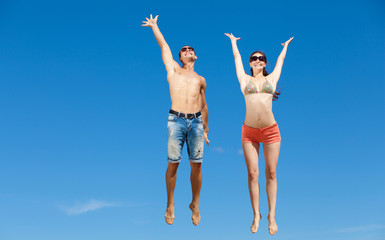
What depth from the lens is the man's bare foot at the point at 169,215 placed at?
12.5m

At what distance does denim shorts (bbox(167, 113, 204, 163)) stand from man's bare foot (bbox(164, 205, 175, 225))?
1.34 metres

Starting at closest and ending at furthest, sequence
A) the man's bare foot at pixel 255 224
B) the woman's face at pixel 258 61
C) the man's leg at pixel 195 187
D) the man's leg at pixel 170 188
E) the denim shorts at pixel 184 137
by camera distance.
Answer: the man's bare foot at pixel 255 224 → the denim shorts at pixel 184 137 → the man's leg at pixel 170 188 → the man's leg at pixel 195 187 → the woman's face at pixel 258 61

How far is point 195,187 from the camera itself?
1279 cm

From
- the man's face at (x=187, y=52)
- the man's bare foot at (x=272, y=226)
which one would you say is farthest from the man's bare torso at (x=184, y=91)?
the man's bare foot at (x=272, y=226)

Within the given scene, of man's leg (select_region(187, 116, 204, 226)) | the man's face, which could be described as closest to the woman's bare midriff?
man's leg (select_region(187, 116, 204, 226))

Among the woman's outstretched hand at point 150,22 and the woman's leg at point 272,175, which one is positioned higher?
the woman's outstretched hand at point 150,22

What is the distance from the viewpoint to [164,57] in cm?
1299

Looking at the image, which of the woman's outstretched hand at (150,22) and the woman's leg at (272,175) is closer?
the woman's leg at (272,175)

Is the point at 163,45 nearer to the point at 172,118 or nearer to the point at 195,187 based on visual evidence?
the point at 172,118

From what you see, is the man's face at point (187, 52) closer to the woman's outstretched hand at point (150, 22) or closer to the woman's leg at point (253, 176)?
the woman's outstretched hand at point (150, 22)

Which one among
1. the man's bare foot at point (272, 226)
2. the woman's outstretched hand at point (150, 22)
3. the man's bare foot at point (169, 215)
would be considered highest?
the woman's outstretched hand at point (150, 22)

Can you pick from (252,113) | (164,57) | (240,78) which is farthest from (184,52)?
(252,113)

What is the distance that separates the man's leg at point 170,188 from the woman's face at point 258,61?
11.4 ft

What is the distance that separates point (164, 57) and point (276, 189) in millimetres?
4763
